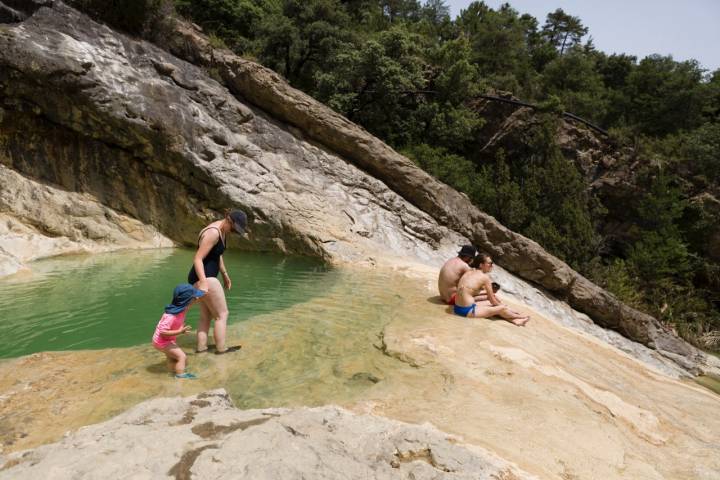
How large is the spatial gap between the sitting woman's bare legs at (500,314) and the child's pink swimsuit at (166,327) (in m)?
4.01

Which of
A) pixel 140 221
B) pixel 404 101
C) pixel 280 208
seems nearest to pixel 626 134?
pixel 404 101

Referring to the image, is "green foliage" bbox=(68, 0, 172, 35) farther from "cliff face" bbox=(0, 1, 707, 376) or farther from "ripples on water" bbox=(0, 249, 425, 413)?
"ripples on water" bbox=(0, 249, 425, 413)

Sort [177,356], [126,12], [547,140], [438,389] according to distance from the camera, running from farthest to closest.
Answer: [547,140] → [126,12] → [177,356] → [438,389]

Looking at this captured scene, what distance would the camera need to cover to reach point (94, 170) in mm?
11461

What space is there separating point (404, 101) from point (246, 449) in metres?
22.0

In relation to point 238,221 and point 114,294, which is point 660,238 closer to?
point 238,221

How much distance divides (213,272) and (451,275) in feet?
12.2

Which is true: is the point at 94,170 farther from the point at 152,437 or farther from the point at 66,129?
the point at 152,437

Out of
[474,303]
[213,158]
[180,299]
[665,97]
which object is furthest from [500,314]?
[665,97]

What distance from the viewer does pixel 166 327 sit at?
13.2 feet

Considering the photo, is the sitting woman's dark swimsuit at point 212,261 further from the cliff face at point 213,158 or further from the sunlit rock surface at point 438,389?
the cliff face at point 213,158

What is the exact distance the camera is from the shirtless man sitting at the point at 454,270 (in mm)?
6785

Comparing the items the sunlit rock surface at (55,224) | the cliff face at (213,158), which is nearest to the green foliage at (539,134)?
the cliff face at (213,158)

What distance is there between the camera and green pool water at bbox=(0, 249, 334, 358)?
517cm
